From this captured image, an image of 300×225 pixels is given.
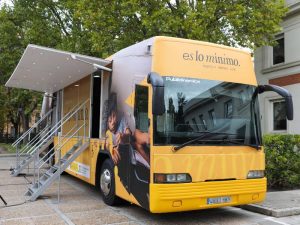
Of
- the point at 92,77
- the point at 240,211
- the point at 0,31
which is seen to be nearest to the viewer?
the point at 240,211

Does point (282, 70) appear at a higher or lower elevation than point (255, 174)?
higher

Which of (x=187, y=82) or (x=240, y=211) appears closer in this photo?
(x=187, y=82)

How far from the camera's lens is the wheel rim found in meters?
8.64

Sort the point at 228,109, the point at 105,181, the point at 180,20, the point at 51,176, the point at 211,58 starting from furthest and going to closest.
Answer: the point at 180,20 < the point at 51,176 < the point at 105,181 < the point at 211,58 < the point at 228,109

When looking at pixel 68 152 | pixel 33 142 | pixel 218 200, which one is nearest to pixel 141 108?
pixel 218 200

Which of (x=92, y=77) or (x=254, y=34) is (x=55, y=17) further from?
(x=92, y=77)

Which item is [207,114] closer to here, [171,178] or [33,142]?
[171,178]

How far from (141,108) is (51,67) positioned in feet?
13.6

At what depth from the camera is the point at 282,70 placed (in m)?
18.0

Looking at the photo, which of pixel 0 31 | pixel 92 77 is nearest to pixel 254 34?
pixel 92 77

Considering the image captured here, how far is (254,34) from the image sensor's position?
15.5 metres

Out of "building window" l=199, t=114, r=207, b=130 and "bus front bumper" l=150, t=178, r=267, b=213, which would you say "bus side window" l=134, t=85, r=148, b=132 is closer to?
"building window" l=199, t=114, r=207, b=130

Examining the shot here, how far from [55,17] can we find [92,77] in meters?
17.6

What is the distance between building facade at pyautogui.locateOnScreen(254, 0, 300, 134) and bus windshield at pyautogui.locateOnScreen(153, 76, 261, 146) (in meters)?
10.1
